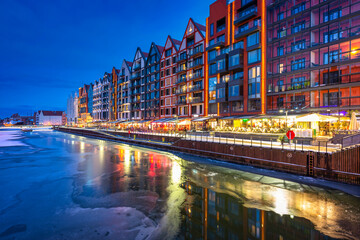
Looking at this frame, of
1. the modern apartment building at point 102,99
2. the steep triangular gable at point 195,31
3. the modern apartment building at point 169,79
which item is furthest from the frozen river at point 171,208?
the modern apartment building at point 102,99

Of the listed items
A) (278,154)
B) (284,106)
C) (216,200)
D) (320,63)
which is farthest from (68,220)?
(320,63)

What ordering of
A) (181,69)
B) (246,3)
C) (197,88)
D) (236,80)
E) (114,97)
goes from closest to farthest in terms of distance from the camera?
(246,3)
(236,80)
(197,88)
(181,69)
(114,97)

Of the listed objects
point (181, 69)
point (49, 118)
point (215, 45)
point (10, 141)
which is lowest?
point (10, 141)

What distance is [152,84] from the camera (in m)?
63.2

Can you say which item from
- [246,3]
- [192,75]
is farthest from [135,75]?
[246,3]

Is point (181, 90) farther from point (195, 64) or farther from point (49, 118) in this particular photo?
point (49, 118)

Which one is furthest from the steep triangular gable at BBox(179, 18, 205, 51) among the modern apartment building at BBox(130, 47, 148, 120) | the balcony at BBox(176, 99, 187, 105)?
the modern apartment building at BBox(130, 47, 148, 120)

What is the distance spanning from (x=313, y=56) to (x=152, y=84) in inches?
1728

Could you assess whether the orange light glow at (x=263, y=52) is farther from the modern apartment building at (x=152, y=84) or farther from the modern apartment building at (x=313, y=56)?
the modern apartment building at (x=152, y=84)

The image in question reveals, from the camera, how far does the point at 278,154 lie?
56.6 feet

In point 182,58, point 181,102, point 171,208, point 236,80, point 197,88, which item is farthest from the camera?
point 182,58

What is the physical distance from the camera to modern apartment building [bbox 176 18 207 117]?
4597 cm

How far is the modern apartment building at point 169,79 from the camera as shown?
54.7 meters

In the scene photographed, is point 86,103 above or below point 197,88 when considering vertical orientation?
above
